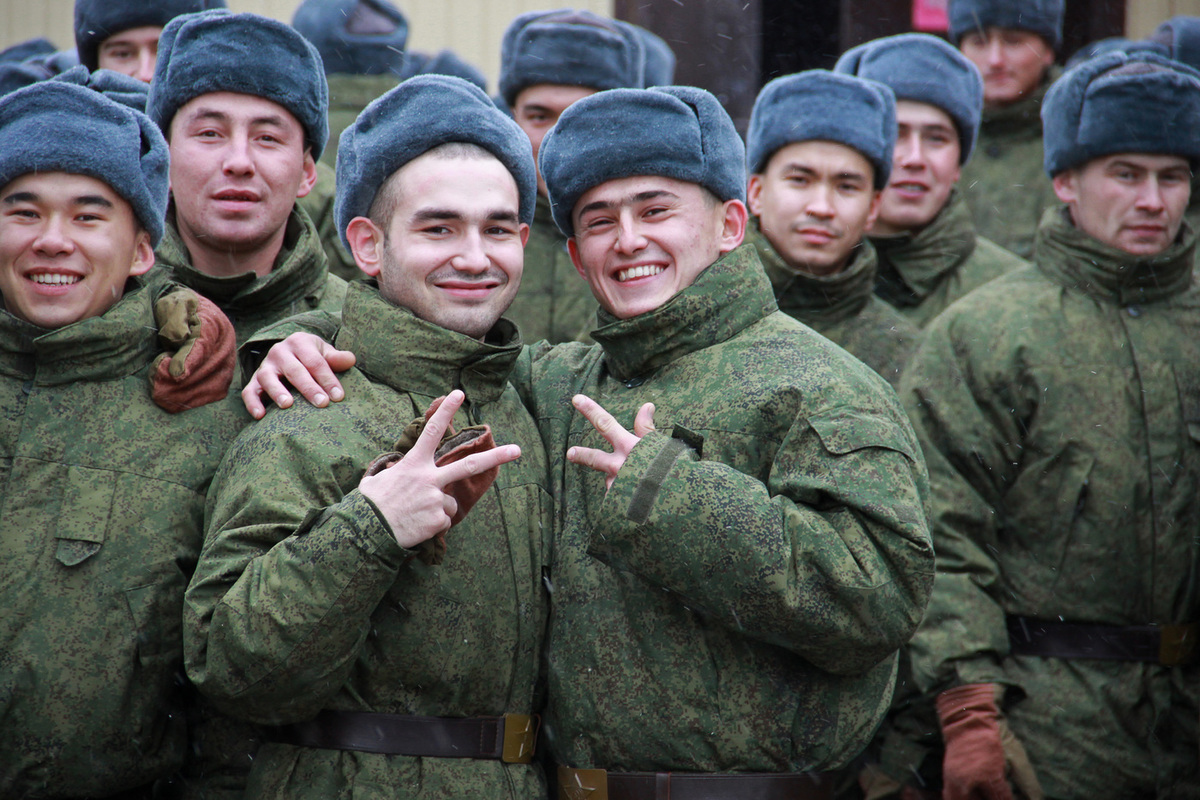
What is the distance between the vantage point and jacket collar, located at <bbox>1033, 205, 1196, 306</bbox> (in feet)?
13.7

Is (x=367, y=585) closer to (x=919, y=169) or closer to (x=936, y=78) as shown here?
(x=919, y=169)

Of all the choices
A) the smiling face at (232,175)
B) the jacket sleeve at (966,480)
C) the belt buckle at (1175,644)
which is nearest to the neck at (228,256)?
the smiling face at (232,175)

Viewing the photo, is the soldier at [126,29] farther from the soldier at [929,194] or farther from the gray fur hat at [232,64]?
the soldier at [929,194]

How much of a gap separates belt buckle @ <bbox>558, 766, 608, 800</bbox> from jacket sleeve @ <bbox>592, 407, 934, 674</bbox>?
1.58 feet

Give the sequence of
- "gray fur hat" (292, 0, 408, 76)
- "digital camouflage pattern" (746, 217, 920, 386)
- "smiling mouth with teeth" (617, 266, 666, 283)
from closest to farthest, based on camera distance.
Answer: "smiling mouth with teeth" (617, 266, 666, 283) → "digital camouflage pattern" (746, 217, 920, 386) → "gray fur hat" (292, 0, 408, 76)

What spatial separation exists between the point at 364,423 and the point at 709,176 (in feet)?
3.45

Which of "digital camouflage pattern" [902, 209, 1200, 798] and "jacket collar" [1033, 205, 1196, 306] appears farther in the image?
"jacket collar" [1033, 205, 1196, 306]

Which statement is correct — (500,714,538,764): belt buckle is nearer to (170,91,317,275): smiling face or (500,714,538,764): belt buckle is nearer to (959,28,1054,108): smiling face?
(170,91,317,275): smiling face

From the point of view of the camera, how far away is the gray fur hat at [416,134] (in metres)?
3.14

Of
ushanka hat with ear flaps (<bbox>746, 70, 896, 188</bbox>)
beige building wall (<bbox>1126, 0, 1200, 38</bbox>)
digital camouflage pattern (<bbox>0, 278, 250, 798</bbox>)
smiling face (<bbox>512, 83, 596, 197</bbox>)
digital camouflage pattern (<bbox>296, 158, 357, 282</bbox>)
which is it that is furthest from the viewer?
beige building wall (<bbox>1126, 0, 1200, 38</bbox>)

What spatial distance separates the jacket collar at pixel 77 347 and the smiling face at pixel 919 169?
3.13 meters

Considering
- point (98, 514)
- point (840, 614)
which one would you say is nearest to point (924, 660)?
point (840, 614)

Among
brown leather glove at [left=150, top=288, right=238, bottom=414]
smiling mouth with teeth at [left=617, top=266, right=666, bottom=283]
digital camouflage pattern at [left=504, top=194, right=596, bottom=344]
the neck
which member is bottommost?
digital camouflage pattern at [left=504, top=194, right=596, bottom=344]

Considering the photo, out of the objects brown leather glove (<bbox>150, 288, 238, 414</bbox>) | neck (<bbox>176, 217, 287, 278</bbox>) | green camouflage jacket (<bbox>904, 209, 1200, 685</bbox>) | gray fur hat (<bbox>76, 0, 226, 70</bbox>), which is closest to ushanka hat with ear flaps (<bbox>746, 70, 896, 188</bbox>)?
green camouflage jacket (<bbox>904, 209, 1200, 685</bbox>)
